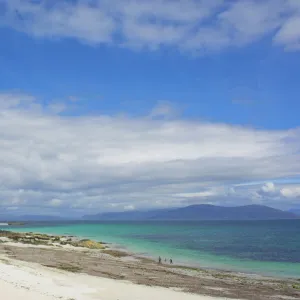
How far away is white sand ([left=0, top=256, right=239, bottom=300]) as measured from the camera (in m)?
25.0

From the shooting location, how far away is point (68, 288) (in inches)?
1140

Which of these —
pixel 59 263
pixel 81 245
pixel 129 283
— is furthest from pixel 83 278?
pixel 81 245

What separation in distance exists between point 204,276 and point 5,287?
69.4 feet

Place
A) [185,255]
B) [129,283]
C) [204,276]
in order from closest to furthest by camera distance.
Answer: [129,283], [204,276], [185,255]

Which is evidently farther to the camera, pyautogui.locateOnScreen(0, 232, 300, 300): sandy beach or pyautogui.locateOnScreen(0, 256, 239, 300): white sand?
pyautogui.locateOnScreen(0, 232, 300, 300): sandy beach

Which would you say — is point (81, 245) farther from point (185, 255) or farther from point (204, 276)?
point (204, 276)

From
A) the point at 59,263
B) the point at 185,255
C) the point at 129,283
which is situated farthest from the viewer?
the point at 185,255

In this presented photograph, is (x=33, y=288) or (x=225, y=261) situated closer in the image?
(x=33, y=288)

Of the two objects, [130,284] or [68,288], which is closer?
[68,288]

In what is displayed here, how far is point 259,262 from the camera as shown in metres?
54.7

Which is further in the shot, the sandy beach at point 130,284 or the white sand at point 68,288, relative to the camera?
the sandy beach at point 130,284

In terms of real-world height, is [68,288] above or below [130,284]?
below

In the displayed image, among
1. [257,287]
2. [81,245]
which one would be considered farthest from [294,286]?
[81,245]

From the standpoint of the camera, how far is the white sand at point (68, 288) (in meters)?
25.0
